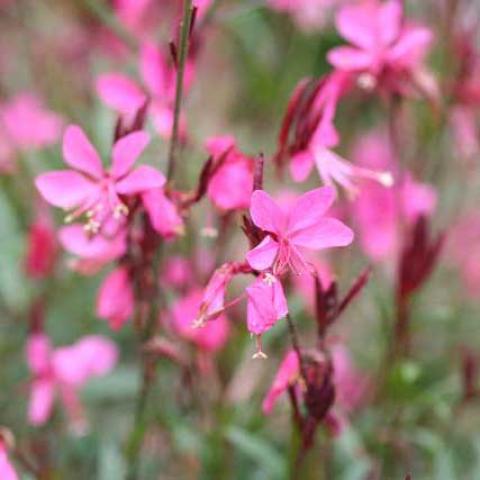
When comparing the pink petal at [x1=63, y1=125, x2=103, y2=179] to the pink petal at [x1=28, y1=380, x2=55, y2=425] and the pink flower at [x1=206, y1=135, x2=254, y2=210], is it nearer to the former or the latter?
the pink flower at [x1=206, y1=135, x2=254, y2=210]

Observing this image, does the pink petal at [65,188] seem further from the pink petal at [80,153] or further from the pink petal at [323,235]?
the pink petal at [323,235]

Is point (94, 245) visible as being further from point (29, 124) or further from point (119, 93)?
point (29, 124)

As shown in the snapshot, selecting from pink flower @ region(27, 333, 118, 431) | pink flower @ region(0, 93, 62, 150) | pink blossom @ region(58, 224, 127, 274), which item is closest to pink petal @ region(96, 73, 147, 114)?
pink blossom @ region(58, 224, 127, 274)

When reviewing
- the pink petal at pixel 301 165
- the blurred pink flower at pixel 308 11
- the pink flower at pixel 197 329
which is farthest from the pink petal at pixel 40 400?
the blurred pink flower at pixel 308 11

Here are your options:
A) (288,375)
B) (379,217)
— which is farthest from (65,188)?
(379,217)

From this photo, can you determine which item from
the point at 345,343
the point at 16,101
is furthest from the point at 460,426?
the point at 16,101

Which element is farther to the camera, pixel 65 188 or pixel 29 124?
pixel 29 124

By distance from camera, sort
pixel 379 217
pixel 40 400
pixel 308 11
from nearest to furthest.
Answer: pixel 40 400, pixel 379 217, pixel 308 11
